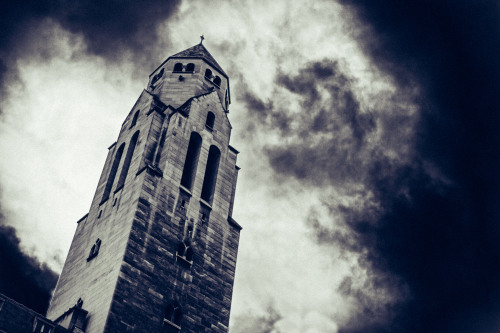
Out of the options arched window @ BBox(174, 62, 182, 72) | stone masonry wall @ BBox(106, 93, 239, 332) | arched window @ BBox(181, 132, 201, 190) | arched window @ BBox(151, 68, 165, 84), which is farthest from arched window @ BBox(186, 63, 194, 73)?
arched window @ BBox(181, 132, 201, 190)

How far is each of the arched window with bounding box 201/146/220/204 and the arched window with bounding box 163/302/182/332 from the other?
8890 millimetres

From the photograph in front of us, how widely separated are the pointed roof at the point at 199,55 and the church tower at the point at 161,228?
9.57ft

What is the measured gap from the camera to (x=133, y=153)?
4031 centimetres

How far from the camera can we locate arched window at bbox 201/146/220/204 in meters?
40.2

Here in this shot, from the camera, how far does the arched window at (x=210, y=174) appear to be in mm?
40188

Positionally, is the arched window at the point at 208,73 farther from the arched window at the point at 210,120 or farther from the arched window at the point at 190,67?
the arched window at the point at 210,120

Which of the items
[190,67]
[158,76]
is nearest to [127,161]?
[158,76]

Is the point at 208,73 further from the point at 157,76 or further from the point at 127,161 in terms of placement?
the point at 127,161

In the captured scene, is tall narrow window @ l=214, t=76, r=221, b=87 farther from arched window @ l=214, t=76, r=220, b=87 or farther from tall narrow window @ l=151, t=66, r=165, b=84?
tall narrow window @ l=151, t=66, r=165, b=84

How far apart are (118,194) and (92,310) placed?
873cm

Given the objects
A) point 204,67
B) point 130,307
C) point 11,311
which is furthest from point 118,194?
point 204,67

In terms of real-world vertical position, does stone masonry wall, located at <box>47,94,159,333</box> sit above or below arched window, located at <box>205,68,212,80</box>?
below

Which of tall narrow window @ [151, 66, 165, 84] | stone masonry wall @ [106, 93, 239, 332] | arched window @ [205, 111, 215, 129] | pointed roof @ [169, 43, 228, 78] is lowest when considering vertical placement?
stone masonry wall @ [106, 93, 239, 332]

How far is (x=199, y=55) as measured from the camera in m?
49.6
